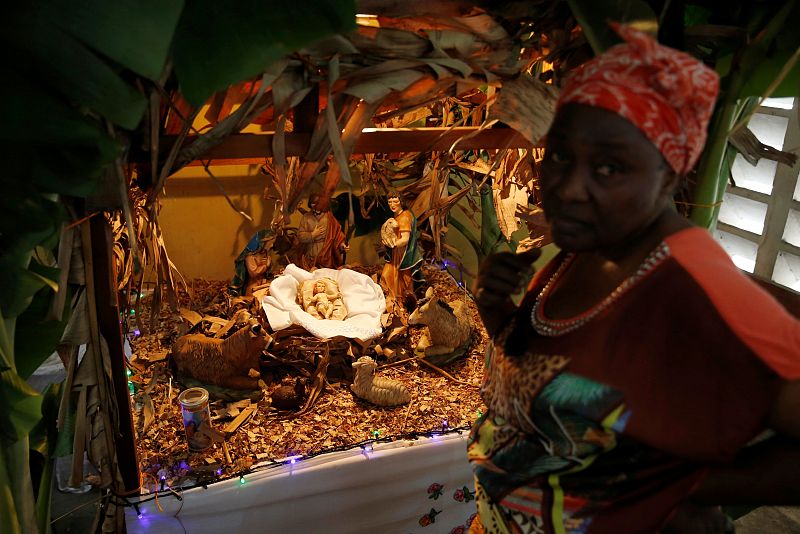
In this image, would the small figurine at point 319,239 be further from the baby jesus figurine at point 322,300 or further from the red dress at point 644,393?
the red dress at point 644,393

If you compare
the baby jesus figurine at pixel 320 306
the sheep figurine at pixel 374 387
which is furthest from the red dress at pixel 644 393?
the baby jesus figurine at pixel 320 306

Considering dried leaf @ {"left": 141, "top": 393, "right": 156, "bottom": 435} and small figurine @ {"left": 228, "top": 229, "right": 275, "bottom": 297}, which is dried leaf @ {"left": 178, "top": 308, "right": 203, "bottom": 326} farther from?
dried leaf @ {"left": 141, "top": 393, "right": 156, "bottom": 435}

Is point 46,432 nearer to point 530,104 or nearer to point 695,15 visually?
point 530,104

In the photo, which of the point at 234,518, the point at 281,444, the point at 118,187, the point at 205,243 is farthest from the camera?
the point at 205,243

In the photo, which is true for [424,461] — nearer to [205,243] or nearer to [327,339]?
[327,339]

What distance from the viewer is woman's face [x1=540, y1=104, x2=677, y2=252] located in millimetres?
774

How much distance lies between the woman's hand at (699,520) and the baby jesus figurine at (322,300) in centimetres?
178

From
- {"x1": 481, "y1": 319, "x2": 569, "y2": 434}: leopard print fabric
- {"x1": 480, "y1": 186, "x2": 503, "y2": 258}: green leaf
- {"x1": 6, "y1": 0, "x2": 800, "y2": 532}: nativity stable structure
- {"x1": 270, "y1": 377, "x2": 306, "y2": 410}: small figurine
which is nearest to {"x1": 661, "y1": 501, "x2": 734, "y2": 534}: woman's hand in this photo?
{"x1": 481, "y1": 319, "x2": 569, "y2": 434}: leopard print fabric

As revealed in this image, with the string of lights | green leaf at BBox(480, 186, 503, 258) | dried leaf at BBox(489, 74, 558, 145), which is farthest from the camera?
green leaf at BBox(480, 186, 503, 258)

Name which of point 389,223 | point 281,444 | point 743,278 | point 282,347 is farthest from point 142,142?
point 389,223

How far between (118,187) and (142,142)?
0.11 metres

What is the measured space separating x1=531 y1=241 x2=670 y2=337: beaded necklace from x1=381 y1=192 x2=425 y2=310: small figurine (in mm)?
1662

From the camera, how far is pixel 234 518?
1857 millimetres

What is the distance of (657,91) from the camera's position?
760mm
